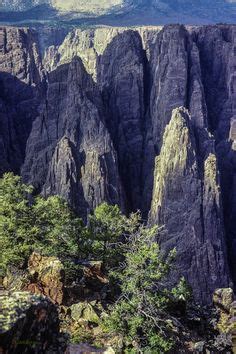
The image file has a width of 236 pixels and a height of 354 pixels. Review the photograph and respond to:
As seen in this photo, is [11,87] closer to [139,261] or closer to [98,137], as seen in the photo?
[98,137]

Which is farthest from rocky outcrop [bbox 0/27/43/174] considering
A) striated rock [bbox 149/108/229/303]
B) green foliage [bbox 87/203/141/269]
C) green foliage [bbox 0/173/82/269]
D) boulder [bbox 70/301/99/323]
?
boulder [bbox 70/301/99/323]

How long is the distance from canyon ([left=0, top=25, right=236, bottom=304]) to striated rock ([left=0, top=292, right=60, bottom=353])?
57804 mm

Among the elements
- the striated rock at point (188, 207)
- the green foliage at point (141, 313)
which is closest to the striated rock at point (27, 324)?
the green foliage at point (141, 313)

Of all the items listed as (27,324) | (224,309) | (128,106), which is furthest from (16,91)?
(27,324)

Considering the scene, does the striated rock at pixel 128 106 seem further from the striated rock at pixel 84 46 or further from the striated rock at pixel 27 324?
the striated rock at pixel 27 324

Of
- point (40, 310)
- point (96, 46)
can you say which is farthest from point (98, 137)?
point (96, 46)

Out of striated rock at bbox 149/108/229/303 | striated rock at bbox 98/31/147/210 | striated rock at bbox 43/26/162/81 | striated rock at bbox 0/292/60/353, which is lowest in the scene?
striated rock at bbox 0/292/60/353

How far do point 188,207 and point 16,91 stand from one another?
55807 millimetres

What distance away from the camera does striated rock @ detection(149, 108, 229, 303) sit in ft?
261

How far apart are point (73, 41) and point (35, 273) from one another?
170449mm

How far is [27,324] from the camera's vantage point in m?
13.2

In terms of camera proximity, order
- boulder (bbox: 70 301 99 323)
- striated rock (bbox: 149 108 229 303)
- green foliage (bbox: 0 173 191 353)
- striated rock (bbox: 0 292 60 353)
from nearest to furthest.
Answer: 1. striated rock (bbox: 0 292 60 353)
2. green foliage (bbox: 0 173 191 353)
3. boulder (bbox: 70 301 99 323)
4. striated rock (bbox: 149 108 229 303)

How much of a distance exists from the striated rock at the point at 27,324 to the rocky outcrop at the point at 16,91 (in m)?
86.4

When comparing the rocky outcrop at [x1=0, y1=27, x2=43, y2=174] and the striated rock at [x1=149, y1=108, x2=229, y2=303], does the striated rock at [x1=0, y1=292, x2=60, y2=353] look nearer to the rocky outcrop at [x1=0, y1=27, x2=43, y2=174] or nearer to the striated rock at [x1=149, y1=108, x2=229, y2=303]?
the striated rock at [x1=149, y1=108, x2=229, y2=303]
